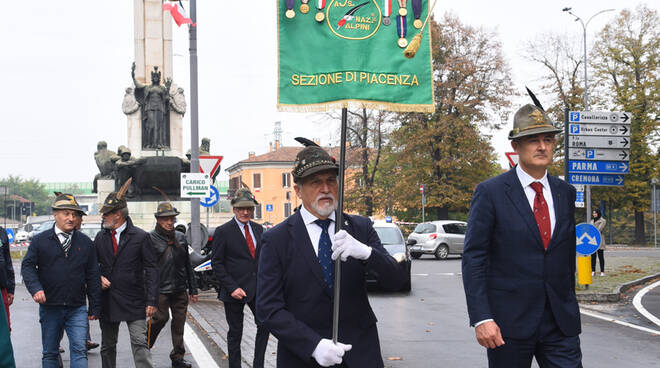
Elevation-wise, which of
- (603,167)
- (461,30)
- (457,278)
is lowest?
(457,278)

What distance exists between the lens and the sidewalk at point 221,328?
8594mm

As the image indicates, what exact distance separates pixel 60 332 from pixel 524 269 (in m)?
4.61

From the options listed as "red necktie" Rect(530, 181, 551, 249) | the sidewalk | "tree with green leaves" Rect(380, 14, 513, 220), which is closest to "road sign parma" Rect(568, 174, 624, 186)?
the sidewalk

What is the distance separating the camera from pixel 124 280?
283 inches

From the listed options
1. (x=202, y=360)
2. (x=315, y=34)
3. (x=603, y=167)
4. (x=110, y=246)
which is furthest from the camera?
(x=603, y=167)

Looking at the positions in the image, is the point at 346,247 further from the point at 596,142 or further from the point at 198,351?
the point at 596,142

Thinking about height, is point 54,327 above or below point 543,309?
below

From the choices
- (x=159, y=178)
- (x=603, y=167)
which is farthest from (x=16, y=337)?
(x=159, y=178)

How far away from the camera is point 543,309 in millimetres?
4031

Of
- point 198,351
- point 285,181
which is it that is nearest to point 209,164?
point 198,351

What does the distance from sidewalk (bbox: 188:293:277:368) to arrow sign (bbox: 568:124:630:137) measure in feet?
25.3

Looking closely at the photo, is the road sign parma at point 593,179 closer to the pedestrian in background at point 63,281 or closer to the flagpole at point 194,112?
the flagpole at point 194,112

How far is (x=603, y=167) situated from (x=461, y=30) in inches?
1367

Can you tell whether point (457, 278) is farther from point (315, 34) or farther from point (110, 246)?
point (315, 34)
